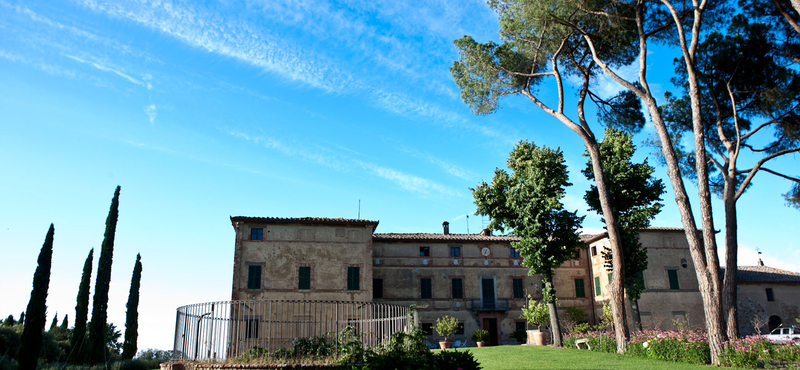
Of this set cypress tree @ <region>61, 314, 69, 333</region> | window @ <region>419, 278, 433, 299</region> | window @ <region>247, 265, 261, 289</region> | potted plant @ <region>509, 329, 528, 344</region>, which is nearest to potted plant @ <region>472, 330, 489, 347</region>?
potted plant @ <region>509, 329, 528, 344</region>

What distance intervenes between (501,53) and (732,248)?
10.2m

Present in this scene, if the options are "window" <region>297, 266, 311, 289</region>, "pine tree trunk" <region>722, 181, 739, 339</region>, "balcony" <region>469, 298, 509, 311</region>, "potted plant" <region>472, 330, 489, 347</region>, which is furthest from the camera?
"balcony" <region>469, 298, 509, 311</region>

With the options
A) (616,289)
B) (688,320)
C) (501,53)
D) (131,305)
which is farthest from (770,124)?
(131,305)

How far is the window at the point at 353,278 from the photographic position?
25.6 meters

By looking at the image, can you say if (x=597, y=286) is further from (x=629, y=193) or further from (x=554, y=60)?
(x=554, y=60)

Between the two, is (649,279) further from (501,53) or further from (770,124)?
(501,53)

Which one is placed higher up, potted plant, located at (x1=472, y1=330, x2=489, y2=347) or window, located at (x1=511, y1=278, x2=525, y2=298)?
window, located at (x1=511, y1=278, x2=525, y2=298)

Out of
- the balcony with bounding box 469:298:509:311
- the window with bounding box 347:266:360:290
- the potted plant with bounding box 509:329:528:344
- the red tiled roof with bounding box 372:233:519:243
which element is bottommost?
the potted plant with bounding box 509:329:528:344

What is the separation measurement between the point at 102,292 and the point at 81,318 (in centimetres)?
155

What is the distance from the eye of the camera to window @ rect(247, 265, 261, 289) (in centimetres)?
2475

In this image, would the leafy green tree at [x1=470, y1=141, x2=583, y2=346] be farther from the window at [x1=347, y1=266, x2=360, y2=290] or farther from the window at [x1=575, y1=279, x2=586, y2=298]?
the window at [x1=575, y1=279, x2=586, y2=298]

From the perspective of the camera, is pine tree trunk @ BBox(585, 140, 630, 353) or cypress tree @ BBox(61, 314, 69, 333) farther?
cypress tree @ BBox(61, 314, 69, 333)

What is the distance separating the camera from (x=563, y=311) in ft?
93.7

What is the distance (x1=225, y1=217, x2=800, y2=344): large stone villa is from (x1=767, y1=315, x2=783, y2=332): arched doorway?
54mm
